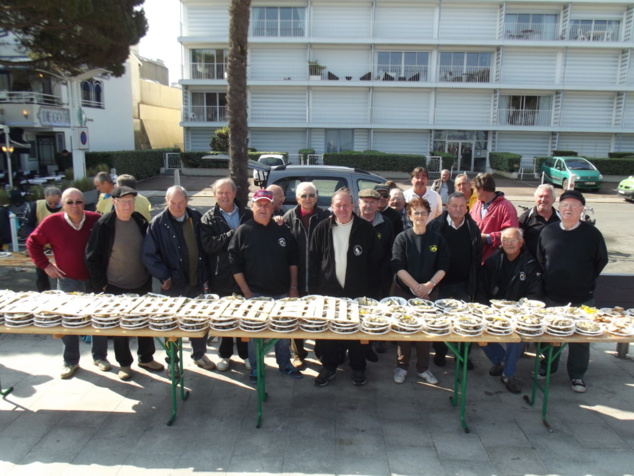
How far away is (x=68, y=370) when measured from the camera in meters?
5.06

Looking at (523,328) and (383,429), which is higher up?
(523,328)

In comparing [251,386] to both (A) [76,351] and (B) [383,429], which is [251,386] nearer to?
(B) [383,429]

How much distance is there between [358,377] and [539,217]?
2.71 metres

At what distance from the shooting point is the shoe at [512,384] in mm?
4906

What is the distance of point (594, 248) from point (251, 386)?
12.0 feet

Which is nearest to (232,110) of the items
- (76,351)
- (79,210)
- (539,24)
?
(79,210)

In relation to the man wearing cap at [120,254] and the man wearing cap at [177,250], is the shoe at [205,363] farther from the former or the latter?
the man wearing cap at [120,254]

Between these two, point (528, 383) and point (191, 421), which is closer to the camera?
point (191, 421)

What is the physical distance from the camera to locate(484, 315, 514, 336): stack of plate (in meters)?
4.04

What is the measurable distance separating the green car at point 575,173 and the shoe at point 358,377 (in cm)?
2078

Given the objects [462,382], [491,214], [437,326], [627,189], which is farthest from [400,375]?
[627,189]

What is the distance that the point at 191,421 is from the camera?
434 cm

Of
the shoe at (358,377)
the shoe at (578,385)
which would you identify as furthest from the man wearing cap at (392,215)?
the shoe at (578,385)

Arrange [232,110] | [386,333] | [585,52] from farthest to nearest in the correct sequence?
[585,52] < [232,110] < [386,333]
